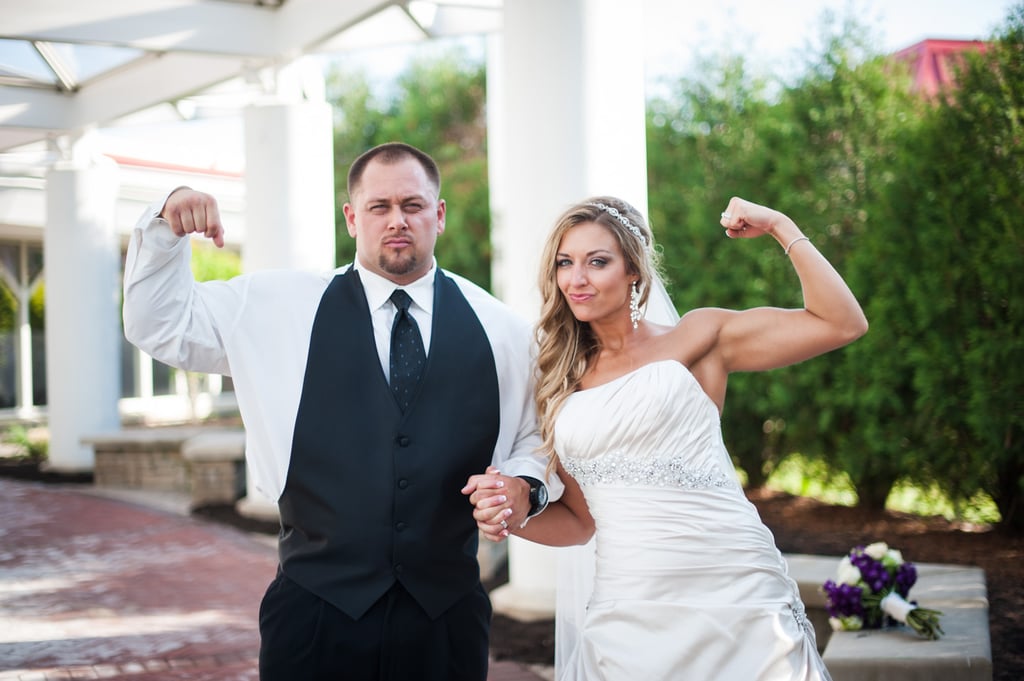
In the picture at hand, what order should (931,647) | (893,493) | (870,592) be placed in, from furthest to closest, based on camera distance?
(893,493) → (870,592) → (931,647)

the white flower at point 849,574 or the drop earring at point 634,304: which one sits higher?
the drop earring at point 634,304

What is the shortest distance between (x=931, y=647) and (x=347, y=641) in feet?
7.74

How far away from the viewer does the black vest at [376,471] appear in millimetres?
2404

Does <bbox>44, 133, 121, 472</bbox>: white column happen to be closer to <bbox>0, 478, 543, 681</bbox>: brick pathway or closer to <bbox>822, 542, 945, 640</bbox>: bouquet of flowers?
<bbox>0, 478, 543, 681</bbox>: brick pathway

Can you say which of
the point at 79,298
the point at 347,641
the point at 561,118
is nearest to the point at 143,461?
the point at 79,298

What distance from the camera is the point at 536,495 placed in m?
2.61

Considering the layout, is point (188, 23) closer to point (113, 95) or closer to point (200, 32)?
point (200, 32)

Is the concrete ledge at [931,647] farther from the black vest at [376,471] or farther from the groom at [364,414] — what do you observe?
A: the black vest at [376,471]

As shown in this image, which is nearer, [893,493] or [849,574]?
[849,574]

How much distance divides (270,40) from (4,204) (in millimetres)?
8451

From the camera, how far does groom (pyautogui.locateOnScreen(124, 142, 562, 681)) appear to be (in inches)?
94.0

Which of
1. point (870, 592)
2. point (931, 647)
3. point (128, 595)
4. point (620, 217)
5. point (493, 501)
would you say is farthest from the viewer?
point (128, 595)

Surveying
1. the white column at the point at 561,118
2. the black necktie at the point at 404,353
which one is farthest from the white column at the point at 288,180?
the black necktie at the point at 404,353

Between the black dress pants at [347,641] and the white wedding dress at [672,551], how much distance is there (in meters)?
0.50
